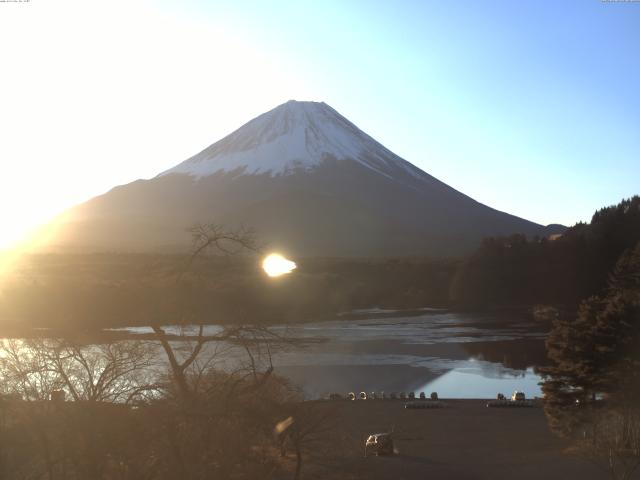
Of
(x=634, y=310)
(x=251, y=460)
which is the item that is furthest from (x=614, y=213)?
(x=251, y=460)

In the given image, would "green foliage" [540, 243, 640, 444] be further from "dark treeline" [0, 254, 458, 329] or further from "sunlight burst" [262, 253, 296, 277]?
"dark treeline" [0, 254, 458, 329]

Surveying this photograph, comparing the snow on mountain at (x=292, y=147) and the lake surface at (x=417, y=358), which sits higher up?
the snow on mountain at (x=292, y=147)

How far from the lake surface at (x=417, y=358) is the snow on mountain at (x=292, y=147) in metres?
77.8

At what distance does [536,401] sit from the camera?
66.9 ft

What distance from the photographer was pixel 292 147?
123 meters

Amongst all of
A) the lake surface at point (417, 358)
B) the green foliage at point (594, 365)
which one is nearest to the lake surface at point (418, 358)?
the lake surface at point (417, 358)

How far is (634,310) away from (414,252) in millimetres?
73846

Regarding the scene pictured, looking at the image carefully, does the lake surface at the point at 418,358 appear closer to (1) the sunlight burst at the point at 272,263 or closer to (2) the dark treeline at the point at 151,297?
(1) the sunlight burst at the point at 272,263

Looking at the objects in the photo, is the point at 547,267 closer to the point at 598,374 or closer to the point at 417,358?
the point at 417,358

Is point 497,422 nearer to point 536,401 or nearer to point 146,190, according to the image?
point 536,401

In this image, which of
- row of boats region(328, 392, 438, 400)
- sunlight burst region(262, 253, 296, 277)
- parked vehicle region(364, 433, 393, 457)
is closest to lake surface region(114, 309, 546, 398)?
row of boats region(328, 392, 438, 400)

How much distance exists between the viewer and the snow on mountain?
119188mm

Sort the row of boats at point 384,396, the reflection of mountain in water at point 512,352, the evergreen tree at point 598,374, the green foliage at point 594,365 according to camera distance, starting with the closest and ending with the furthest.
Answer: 1. the evergreen tree at point 598,374
2. the green foliage at point 594,365
3. the row of boats at point 384,396
4. the reflection of mountain in water at point 512,352

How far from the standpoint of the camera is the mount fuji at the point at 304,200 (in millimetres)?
90438
